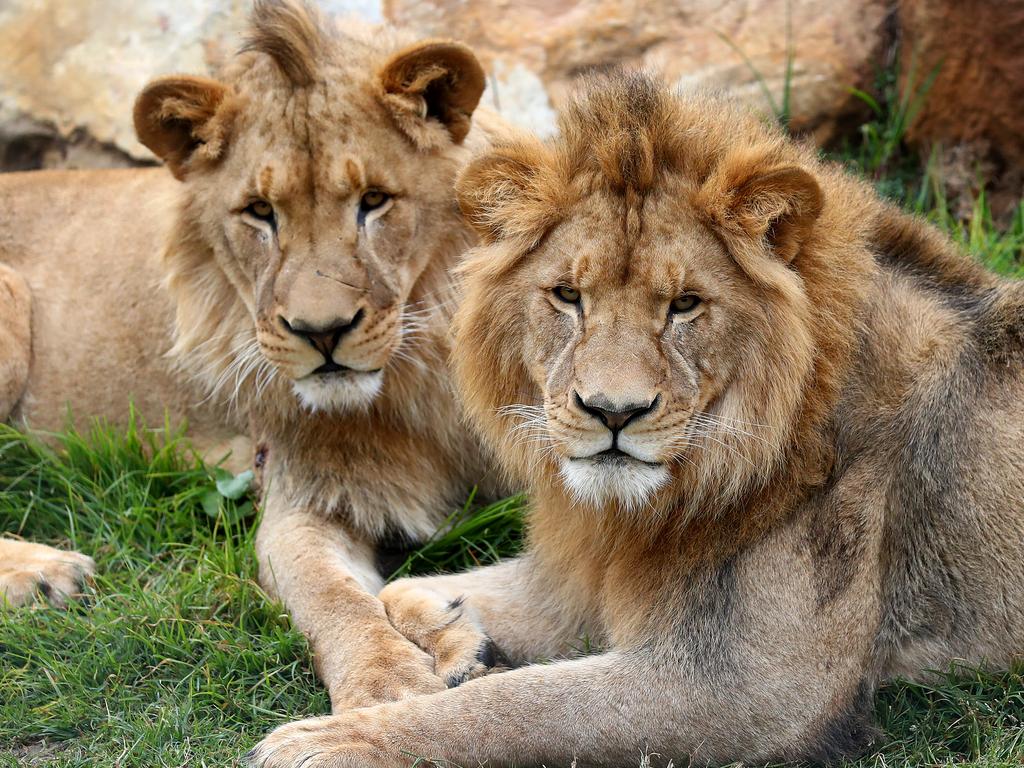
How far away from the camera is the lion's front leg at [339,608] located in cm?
323

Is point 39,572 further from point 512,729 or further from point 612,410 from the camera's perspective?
point 612,410

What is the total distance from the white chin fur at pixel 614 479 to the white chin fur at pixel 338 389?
0.95 metres

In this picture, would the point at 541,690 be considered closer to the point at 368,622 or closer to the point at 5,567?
the point at 368,622

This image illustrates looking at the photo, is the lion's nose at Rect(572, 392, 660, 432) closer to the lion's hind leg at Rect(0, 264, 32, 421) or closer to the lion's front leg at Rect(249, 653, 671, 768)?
the lion's front leg at Rect(249, 653, 671, 768)

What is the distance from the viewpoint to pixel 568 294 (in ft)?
9.45

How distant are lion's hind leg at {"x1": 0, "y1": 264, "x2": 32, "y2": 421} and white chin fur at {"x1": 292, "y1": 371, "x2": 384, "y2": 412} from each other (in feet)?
4.76

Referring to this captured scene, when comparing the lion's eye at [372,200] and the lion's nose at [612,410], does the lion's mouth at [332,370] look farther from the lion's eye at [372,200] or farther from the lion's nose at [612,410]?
the lion's nose at [612,410]

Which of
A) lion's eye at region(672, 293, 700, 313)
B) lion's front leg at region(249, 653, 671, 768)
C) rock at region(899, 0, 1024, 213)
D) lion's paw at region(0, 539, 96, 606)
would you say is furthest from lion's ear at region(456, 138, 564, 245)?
rock at region(899, 0, 1024, 213)

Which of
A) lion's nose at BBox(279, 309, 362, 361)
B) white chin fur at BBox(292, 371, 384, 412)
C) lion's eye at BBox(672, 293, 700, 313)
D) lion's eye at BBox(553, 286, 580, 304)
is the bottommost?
white chin fur at BBox(292, 371, 384, 412)

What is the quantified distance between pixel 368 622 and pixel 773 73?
310 cm

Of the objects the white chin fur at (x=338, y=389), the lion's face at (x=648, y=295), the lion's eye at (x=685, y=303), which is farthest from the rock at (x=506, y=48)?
the lion's eye at (x=685, y=303)

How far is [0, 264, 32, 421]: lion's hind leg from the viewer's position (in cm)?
465

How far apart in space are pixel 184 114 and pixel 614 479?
5.60 feet

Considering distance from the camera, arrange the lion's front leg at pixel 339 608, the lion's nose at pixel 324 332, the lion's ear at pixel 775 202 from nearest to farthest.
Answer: the lion's ear at pixel 775 202 → the lion's front leg at pixel 339 608 → the lion's nose at pixel 324 332
